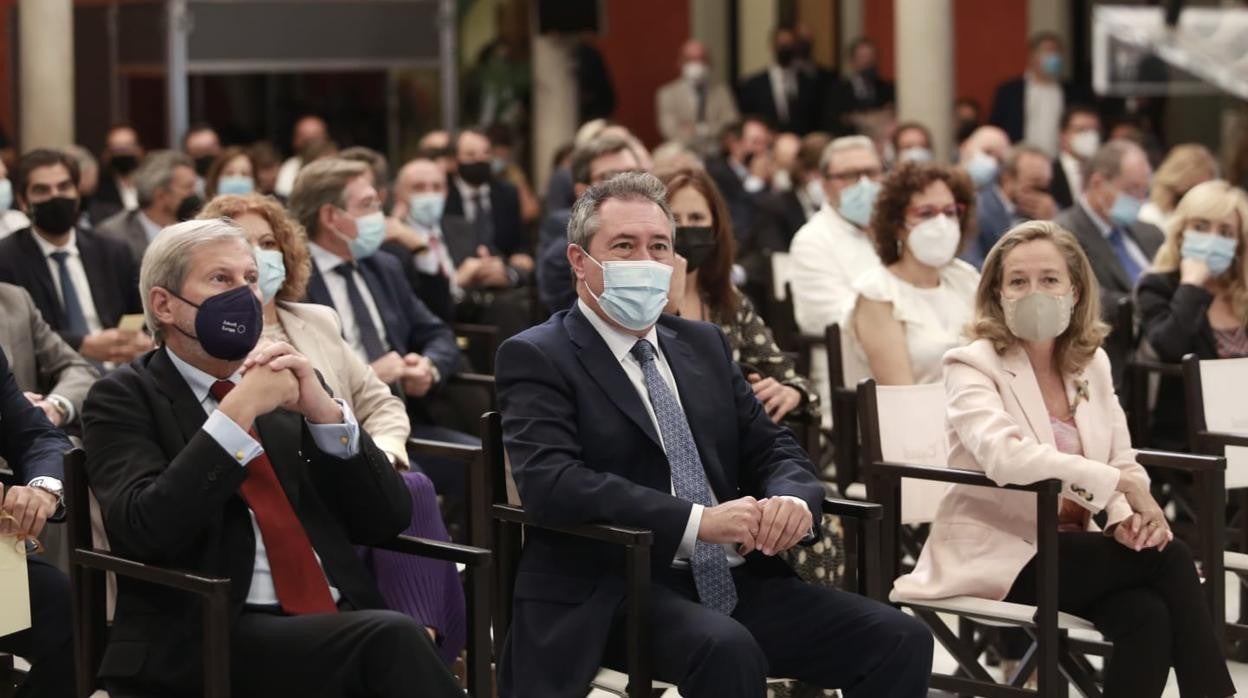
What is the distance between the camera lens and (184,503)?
10.7 feet

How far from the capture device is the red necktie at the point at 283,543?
3.51 m

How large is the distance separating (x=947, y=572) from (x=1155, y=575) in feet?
1.47

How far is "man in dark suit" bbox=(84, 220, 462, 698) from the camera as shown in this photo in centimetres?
334

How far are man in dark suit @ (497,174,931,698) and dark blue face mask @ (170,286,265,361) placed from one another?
0.51 m

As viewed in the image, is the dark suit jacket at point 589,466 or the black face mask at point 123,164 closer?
the dark suit jacket at point 589,466

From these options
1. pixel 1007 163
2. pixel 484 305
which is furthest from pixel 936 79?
pixel 484 305

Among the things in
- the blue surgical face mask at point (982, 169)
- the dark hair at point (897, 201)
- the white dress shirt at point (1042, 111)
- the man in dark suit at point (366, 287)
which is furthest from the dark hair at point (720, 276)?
the white dress shirt at point (1042, 111)

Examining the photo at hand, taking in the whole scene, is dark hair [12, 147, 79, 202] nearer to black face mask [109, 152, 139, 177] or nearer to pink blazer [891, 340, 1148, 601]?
pink blazer [891, 340, 1148, 601]

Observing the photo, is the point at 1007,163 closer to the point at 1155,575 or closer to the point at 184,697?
the point at 1155,575

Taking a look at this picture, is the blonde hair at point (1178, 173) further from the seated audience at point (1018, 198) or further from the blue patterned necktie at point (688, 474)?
the blue patterned necktie at point (688, 474)

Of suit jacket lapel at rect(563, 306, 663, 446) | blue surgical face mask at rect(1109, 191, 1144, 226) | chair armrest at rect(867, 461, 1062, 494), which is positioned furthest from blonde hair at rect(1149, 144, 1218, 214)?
suit jacket lapel at rect(563, 306, 663, 446)

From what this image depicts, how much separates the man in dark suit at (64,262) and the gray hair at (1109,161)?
142 inches

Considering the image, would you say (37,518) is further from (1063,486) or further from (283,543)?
(1063,486)

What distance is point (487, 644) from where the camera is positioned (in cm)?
361
